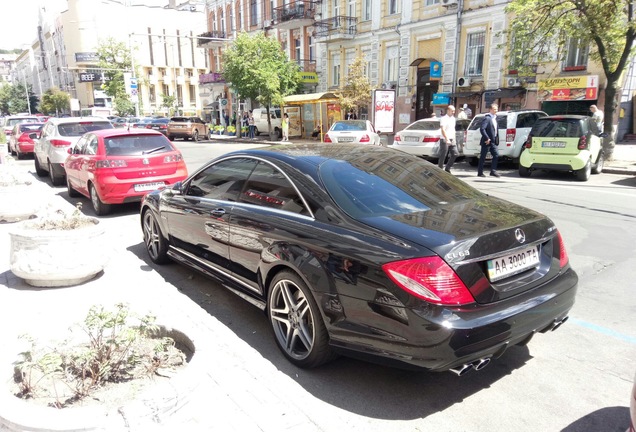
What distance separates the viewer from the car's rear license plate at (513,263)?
2881mm

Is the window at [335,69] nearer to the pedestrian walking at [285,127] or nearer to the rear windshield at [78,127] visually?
the pedestrian walking at [285,127]

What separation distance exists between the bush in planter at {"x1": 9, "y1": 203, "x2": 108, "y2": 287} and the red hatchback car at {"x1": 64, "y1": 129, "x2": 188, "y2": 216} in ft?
11.6

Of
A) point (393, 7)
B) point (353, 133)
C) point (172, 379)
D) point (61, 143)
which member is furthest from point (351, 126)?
point (172, 379)

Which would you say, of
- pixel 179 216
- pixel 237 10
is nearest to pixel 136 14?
A: pixel 237 10

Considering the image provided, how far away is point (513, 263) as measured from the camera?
3.00 m

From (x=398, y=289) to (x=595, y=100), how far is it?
20291 mm

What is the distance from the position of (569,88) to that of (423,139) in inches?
335

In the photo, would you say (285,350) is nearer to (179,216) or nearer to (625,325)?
(179,216)

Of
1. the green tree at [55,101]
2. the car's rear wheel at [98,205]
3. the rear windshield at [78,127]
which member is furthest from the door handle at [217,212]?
the green tree at [55,101]

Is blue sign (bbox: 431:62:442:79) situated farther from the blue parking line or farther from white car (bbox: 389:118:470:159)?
the blue parking line

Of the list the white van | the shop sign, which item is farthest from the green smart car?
the white van

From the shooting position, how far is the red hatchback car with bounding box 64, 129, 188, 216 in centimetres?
842

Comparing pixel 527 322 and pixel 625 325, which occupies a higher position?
pixel 527 322

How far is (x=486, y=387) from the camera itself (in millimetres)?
3195
